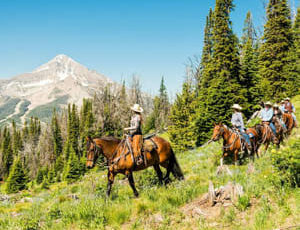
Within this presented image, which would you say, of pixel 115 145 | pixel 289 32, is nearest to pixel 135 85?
pixel 289 32

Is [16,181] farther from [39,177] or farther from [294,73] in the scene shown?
[294,73]

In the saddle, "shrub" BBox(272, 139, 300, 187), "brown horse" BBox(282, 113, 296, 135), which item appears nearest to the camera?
"shrub" BBox(272, 139, 300, 187)

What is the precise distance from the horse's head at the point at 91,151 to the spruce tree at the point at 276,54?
1107 inches

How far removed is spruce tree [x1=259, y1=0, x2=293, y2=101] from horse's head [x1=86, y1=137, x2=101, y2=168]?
28111mm

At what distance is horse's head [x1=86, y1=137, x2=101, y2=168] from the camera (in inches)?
313

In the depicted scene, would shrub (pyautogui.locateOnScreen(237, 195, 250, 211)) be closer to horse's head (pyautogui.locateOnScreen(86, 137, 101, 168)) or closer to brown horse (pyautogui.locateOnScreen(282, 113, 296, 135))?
horse's head (pyautogui.locateOnScreen(86, 137, 101, 168))

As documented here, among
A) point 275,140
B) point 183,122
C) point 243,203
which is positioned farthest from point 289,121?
point 183,122

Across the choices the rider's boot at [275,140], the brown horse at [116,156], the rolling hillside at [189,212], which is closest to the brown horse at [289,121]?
the rider's boot at [275,140]

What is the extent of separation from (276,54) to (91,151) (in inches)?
1276

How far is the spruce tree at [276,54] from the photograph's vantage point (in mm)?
30359

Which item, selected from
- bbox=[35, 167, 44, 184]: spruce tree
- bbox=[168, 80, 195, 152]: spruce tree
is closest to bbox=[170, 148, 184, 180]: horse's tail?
bbox=[168, 80, 195, 152]: spruce tree

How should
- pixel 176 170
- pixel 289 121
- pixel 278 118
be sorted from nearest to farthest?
pixel 176 170 < pixel 278 118 < pixel 289 121

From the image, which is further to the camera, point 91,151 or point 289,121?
point 289,121

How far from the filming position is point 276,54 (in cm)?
3197
